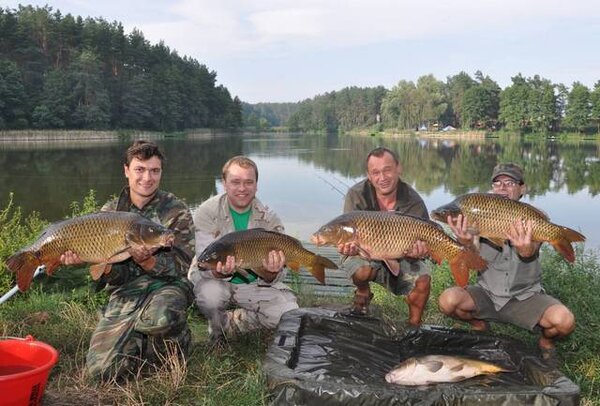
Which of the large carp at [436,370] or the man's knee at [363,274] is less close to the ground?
the man's knee at [363,274]

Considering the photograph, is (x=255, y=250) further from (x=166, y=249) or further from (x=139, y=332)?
(x=139, y=332)

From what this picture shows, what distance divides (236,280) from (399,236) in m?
1.10

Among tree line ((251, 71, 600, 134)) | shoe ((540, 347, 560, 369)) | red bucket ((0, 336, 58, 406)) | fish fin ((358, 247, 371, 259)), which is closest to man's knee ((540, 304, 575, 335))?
shoe ((540, 347, 560, 369))

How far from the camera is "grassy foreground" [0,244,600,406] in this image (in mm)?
2648

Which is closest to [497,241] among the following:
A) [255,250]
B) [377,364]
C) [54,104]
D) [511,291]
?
[511,291]

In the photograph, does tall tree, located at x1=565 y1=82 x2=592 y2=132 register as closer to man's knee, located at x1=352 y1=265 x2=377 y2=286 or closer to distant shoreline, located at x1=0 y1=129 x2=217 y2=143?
distant shoreline, located at x1=0 y1=129 x2=217 y2=143

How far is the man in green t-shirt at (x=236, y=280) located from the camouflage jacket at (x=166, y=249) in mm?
232

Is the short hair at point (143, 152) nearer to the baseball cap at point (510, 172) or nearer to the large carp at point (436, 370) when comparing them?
the large carp at point (436, 370)

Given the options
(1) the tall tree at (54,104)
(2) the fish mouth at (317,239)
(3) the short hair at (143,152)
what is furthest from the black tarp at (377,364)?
(1) the tall tree at (54,104)

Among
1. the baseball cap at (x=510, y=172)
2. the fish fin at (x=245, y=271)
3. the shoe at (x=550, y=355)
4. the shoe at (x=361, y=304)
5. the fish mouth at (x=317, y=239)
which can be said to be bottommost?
the shoe at (x=550, y=355)

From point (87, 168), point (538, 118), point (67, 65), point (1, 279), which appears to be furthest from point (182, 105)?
point (1, 279)

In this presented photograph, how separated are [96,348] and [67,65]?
189 ft

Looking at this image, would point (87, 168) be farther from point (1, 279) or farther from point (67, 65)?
point (67, 65)

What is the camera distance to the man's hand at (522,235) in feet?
9.74
